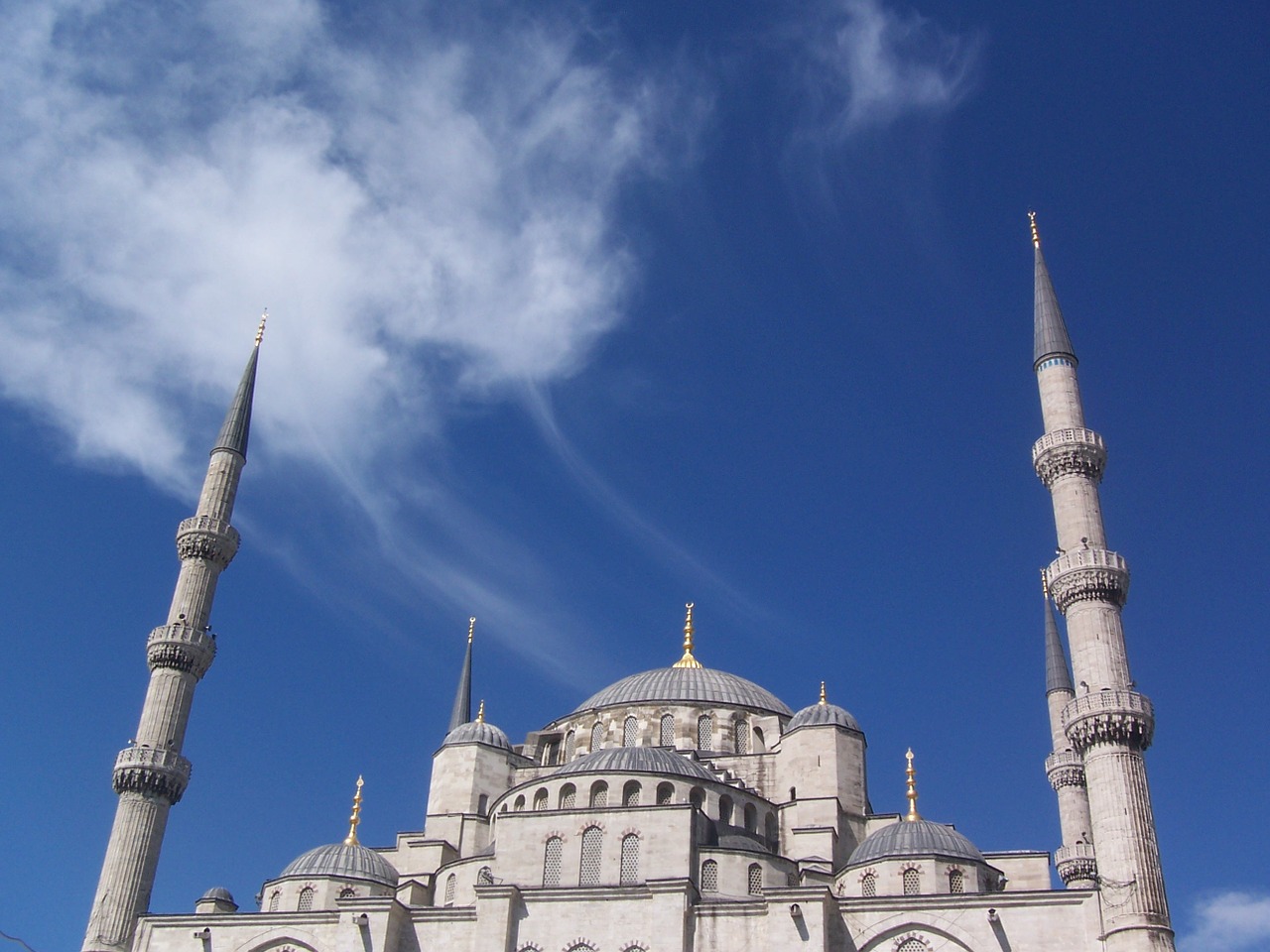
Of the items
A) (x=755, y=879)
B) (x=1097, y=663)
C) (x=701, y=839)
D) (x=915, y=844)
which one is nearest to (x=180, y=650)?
(x=701, y=839)

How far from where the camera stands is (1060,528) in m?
22.8

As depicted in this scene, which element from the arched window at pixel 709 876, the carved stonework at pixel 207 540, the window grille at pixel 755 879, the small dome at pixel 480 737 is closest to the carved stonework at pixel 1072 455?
→ the window grille at pixel 755 879

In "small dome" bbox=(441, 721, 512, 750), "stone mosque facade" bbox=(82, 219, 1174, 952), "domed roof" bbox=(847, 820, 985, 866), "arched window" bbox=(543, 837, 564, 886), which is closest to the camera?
"stone mosque facade" bbox=(82, 219, 1174, 952)

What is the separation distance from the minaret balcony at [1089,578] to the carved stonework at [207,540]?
1567cm

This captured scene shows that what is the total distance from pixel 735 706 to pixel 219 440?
1232cm

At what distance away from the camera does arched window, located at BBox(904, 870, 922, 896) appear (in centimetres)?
2100

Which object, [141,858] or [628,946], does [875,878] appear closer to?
[628,946]

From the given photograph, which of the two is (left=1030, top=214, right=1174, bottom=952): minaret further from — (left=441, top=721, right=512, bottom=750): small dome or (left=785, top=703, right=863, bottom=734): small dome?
(left=441, top=721, right=512, bottom=750): small dome

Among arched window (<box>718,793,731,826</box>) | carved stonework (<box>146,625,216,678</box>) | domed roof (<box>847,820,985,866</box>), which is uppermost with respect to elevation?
carved stonework (<box>146,625,216,678</box>)

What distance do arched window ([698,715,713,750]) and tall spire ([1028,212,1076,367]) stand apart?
10210 millimetres

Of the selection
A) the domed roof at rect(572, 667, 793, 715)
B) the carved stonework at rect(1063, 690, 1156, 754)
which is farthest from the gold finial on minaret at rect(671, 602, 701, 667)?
the carved stonework at rect(1063, 690, 1156, 754)

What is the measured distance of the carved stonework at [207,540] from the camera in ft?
86.5

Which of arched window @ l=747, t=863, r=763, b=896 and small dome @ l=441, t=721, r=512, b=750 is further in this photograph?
small dome @ l=441, t=721, r=512, b=750

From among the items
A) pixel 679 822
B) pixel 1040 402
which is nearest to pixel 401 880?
pixel 679 822
